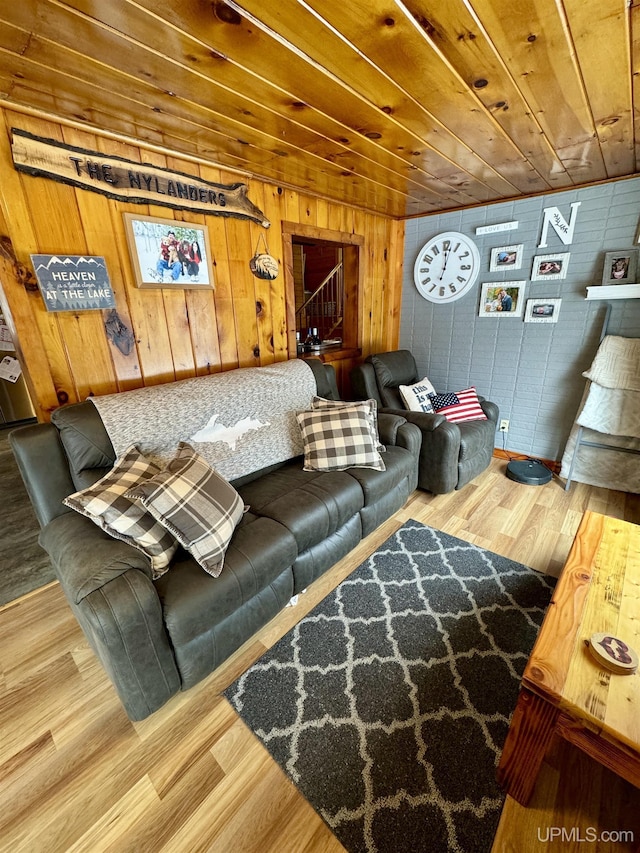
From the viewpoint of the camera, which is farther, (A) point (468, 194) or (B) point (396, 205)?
(B) point (396, 205)

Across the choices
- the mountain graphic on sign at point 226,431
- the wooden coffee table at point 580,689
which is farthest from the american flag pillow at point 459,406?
the wooden coffee table at point 580,689

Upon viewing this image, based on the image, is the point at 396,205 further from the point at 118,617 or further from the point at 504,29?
the point at 118,617

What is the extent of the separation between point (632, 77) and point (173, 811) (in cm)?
287

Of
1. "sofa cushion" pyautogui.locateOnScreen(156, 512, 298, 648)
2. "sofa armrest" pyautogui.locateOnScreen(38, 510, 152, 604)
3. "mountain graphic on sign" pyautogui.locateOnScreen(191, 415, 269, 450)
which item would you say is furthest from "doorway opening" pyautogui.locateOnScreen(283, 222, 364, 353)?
"sofa armrest" pyautogui.locateOnScreen(38, 510, 152, 604)

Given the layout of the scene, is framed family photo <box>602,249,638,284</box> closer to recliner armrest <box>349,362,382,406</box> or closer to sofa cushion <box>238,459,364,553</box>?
recliner armrest <box>349,362,382,406</box>

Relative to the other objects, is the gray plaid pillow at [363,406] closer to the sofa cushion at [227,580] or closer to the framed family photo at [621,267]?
the sofa cushion at [227,580]

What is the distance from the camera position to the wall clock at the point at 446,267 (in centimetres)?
312

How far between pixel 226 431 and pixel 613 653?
5.79 feet

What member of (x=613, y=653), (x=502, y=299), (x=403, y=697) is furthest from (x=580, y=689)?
(x=502, y=299)

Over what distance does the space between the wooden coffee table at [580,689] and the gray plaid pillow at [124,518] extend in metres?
1.23

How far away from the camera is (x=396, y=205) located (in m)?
2.97

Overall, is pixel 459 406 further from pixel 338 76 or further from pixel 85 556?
pixel 85 556

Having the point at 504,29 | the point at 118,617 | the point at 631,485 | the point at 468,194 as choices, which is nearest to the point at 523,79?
the point at 504,29

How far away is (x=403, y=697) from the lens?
53.4 inches
